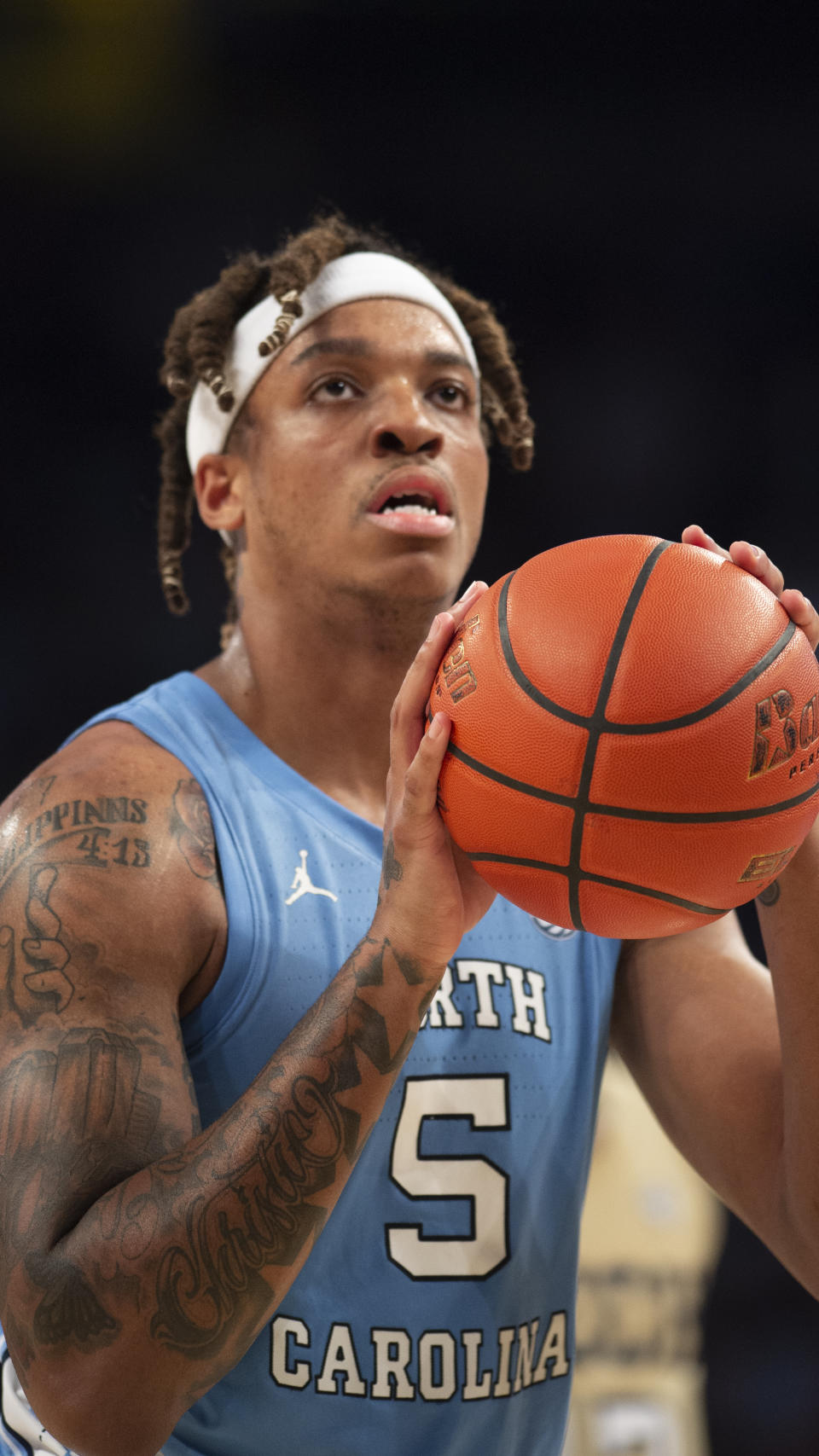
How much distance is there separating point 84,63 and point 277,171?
2.92 ft

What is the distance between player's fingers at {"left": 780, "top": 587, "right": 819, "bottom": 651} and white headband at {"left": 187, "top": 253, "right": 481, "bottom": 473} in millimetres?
1297

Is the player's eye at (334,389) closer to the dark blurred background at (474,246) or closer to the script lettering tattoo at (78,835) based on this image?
the script lettering tattoo at (78,835)

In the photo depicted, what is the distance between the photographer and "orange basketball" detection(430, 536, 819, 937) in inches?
66.9

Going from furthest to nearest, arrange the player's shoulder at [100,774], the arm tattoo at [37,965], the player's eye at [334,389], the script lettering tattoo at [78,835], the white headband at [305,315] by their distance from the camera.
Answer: the white headband at [305,315]
the player's eye at [334,389]
the player's shoulder at [100,774]
the script lettering tattoo at [78,835]
the arm tattoo at [37,965]

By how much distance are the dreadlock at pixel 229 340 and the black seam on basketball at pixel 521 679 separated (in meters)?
1.22

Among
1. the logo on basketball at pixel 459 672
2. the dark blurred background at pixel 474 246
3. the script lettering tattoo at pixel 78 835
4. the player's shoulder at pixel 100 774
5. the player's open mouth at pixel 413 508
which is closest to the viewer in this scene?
the logo on basketball at pixel 459 672

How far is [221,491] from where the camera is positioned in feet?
9.71

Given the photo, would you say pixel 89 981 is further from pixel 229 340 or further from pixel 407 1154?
A: pixel 229 340

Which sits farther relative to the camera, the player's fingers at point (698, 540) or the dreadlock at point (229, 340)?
the dreadlock at point (229, 340)

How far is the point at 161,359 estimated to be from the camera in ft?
19.5

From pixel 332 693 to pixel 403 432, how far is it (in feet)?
1.67

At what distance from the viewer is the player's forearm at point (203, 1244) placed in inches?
66.9

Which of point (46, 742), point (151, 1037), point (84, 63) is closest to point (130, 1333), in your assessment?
point (151, 1037)

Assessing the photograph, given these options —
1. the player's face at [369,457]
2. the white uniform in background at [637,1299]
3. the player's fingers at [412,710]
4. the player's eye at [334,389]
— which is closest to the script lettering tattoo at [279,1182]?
the player's fingers at [412,710]
